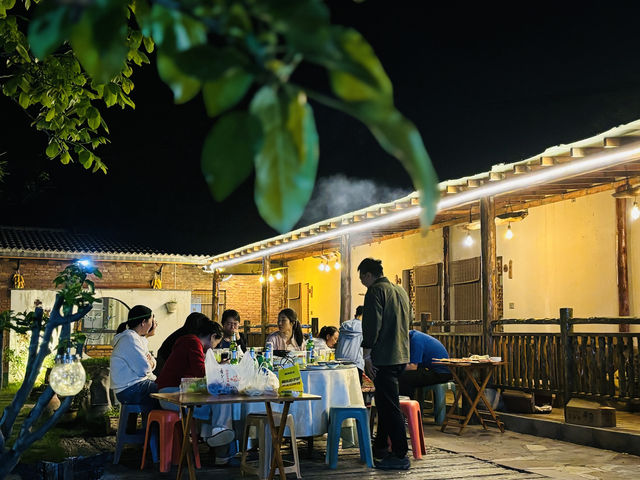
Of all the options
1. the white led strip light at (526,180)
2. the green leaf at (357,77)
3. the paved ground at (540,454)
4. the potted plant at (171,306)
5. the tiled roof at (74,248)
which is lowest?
the paved ground at (540,454)

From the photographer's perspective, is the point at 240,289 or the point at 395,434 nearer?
the point at 395,434

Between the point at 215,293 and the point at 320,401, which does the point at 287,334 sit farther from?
the point at 215,293

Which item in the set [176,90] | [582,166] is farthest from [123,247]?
[176,90]

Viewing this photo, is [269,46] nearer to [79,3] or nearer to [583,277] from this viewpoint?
[79,3]

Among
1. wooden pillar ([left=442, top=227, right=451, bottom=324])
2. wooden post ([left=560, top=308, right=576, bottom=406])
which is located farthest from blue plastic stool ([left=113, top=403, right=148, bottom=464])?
wooden pillar ([left=442, top=227, right=451, bottom=324])

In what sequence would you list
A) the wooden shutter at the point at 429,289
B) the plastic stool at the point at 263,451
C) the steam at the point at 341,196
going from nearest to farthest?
the plastic stool at the point at 263,451 → the steam at the point at 341,196 → the wooden shutter at the point at 429,289

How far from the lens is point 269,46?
96 cm

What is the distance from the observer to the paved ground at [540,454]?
270 inches

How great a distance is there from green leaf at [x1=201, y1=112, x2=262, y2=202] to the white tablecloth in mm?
6428

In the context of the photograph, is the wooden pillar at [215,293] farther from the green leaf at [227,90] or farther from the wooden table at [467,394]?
the green leaf at [227,90]

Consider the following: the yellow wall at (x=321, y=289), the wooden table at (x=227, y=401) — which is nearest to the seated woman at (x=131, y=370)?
the wooden table at (x=227, y=401)

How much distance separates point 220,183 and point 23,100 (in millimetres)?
5773

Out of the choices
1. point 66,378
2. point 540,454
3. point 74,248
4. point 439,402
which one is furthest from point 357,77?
point 74,248

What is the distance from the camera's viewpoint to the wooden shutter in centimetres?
1524
